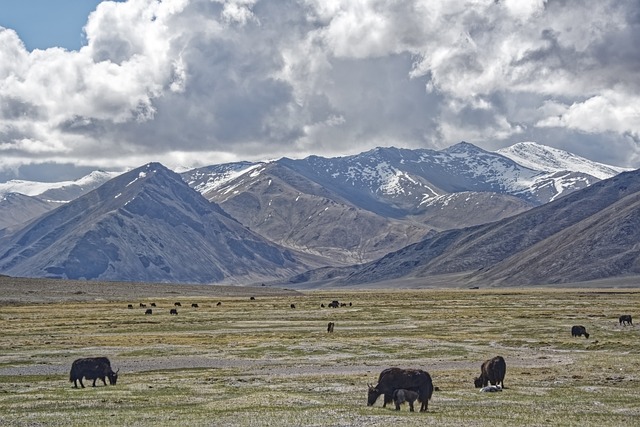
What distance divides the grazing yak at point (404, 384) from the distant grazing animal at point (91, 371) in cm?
1691

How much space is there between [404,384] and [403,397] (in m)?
0.59

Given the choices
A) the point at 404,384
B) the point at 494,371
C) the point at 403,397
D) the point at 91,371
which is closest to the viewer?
the point at 403,397

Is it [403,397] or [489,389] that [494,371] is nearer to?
[489,389]

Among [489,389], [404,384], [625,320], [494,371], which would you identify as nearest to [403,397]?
[404,384]

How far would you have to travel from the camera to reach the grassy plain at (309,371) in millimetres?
31312

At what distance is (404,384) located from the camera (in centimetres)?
3372

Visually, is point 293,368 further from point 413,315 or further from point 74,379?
point 413,315

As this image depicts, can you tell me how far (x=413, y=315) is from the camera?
4626 inches

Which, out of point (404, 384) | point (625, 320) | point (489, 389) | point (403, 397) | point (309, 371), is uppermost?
point (625, 320)

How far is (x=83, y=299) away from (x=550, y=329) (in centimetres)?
12649

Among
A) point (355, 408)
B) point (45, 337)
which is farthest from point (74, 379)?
point (45, 337)

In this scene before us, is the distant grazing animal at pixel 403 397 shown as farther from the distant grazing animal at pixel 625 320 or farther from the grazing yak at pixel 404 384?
the distant grazing animal at pixel 625 320

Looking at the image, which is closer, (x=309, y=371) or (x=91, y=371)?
(x=91, y=371)

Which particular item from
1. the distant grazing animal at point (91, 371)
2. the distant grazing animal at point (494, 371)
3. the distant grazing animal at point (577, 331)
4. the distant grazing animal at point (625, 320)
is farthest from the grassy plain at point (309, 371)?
the distant grazing animal at point (625, 320)
